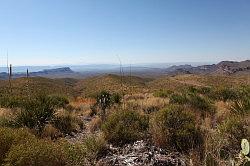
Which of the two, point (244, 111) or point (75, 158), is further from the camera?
point (244, 111)

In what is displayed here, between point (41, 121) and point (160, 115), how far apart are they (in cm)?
367

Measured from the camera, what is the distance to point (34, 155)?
196 inches

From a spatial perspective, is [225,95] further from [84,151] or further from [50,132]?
[84,151]

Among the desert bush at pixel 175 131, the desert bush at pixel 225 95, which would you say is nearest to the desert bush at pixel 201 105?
the desert bush at pixel 225 95

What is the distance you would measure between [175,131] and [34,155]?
4.26 metres

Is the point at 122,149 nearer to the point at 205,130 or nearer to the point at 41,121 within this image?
the point at 205,130

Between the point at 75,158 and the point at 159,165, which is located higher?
the point at 75,158

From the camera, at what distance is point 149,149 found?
7.88 m

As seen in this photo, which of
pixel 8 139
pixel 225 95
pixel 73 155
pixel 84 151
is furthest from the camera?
pixel 225 95

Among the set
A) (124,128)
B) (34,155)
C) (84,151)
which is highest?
(34,155)

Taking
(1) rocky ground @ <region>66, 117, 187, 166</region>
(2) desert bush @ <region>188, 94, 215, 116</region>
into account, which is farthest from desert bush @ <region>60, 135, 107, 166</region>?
(2) desert bush @ <region>188, 94, 215, 116</region>

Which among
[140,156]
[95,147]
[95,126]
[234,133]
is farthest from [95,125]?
[234,133]

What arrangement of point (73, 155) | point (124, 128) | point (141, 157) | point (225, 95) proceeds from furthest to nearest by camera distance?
point (225, 95), point (124, 128), point (141, 157), point (73, 155)

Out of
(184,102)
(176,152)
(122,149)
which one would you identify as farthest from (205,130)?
(184,102)
